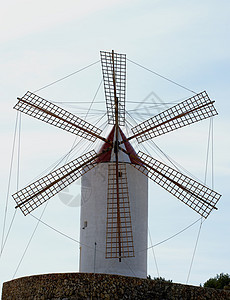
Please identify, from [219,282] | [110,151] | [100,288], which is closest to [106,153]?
[110,151]

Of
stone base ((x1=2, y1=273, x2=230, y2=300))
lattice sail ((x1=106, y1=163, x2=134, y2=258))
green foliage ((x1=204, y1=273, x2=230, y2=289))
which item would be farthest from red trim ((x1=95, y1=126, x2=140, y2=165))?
green foliage ((x1=204, y1=273, x2=230, y2=289))

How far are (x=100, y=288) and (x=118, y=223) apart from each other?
254 centimetres

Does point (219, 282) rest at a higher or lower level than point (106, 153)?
lower

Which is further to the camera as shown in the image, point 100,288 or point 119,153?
point 119,153

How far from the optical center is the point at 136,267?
1950 cm

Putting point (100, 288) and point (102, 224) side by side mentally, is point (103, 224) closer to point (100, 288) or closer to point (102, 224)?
point (102, 224)

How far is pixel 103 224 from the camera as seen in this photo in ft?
63.6

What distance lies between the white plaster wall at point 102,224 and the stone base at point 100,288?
1.70 meters

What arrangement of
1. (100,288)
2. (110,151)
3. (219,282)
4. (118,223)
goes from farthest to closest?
(219,282) → (110,151) → (118,223) → (100,288)

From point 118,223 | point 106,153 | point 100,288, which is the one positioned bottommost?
point 100,288

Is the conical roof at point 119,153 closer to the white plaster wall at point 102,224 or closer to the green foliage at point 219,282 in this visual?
the white plaster wall at point 102,224

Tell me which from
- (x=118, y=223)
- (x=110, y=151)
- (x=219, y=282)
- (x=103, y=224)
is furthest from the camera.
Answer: (x=219, y=282)

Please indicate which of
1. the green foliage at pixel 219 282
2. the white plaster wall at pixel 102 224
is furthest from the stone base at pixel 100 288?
the green foliage at pixel 219 282

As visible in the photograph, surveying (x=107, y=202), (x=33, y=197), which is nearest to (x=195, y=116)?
(x=107, y=202)
